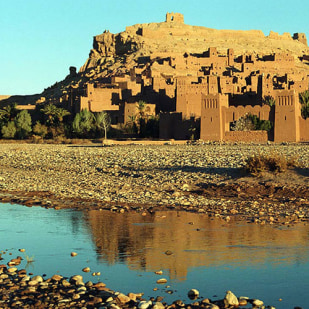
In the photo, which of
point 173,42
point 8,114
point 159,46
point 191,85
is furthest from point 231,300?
point 173,42

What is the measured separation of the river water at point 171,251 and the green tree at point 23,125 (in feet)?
125

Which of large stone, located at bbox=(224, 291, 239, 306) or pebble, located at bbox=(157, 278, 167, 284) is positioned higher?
large stone, located at bbox=(224, 291, 239, 306)

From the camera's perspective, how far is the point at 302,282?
757 centimetres

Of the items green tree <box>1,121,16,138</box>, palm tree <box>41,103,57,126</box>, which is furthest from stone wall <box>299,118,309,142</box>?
green tree <box>1,121,16,138</box>

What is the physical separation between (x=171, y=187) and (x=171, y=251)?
23.2 ft

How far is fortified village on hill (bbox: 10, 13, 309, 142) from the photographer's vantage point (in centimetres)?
3459

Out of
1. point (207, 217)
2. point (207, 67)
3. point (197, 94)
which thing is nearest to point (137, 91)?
point (197, 94)

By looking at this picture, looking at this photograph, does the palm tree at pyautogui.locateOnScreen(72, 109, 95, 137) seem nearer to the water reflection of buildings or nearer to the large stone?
the water reflection of buildings

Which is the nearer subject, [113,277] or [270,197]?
[113,277]

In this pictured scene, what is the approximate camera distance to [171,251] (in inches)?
368

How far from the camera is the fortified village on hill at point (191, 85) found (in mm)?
34594

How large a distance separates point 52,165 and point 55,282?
1718cm

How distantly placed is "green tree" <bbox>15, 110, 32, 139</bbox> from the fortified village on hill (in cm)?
412

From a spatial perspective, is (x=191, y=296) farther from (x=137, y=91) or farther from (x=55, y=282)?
(x=137, y=91)
